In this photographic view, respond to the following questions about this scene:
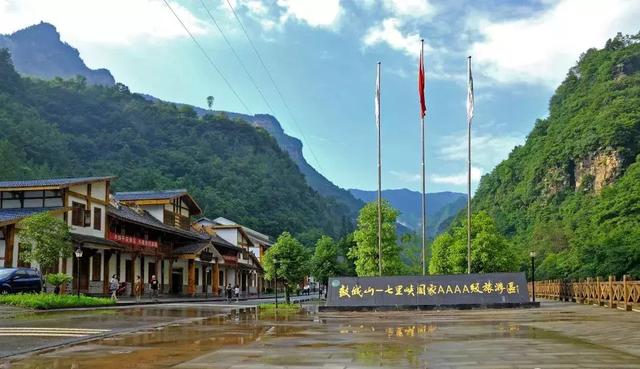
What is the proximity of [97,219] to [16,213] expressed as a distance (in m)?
7.21

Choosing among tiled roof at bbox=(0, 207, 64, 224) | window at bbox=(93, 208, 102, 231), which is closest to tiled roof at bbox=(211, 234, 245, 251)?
window at bbox=(93, 208, 102, 231)

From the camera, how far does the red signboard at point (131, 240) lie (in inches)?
1642

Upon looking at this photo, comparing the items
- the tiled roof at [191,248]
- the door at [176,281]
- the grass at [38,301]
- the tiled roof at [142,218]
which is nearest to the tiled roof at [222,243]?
Result: the door at [176,281]

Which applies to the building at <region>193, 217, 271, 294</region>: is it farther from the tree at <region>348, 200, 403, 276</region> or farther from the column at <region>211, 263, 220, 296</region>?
the tree at <region>348, 200, 403, 276</region>

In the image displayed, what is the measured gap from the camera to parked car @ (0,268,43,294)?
26.9 metres

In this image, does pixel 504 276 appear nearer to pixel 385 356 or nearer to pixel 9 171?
pixel 385 356

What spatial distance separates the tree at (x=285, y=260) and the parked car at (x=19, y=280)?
1140cm

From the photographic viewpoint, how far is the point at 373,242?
42062 millimetres

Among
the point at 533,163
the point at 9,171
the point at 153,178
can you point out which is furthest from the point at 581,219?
the point at 9,171

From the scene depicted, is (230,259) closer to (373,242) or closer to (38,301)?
(373,242)

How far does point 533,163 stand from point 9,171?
82.2m

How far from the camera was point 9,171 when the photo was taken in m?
73.2

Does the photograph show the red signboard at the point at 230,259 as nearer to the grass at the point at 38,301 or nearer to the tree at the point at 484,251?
the tree at the point at 484,251

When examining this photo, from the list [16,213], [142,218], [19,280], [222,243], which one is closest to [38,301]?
[19,280]
